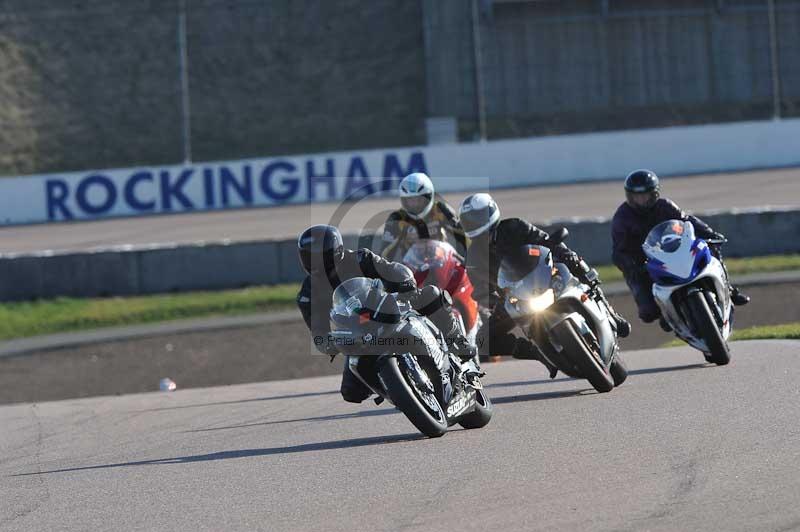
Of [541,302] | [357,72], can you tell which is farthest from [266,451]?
[357,72]

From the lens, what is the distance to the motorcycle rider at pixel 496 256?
9406mm

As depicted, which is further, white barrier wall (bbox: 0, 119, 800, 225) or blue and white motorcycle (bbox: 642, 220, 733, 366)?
white barrier wall (bbox: 0, 119, 800, 225)

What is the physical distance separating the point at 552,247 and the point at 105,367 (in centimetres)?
934

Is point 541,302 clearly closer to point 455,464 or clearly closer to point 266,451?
point 266,451

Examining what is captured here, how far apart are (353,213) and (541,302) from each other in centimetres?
2397

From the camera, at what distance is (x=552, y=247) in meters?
9.52

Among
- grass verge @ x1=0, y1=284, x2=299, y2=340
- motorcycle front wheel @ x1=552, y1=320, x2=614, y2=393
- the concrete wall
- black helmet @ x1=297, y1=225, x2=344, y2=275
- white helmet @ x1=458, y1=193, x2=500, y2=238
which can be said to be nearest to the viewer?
black helmet @ x1=297, y1=225, x2=344, y2=275

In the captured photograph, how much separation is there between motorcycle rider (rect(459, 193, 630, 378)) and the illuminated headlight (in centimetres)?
33

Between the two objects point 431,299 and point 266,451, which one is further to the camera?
point 266,451

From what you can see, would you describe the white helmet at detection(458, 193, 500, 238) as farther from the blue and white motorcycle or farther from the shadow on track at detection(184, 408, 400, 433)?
the blue and white motorcycle

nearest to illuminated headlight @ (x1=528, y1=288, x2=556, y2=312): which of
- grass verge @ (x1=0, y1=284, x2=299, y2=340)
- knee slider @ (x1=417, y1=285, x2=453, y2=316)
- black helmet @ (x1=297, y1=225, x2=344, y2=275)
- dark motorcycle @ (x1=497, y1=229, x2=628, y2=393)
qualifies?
dark motorcycle @ (x1=497, y1=229, x2=628, y2=393)

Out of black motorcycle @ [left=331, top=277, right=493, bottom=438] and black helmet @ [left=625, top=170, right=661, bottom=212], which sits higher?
black helmet @ [left=625, top=170, right=661, bottom=212]

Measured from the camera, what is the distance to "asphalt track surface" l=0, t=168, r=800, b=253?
27109 mm

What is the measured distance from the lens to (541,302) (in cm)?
918
